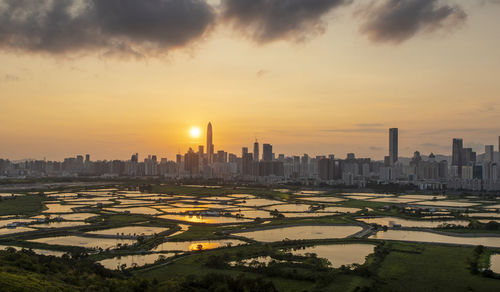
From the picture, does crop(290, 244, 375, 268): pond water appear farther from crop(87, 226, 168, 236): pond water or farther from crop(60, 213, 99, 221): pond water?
crop(60, 213, 99, 221): pond water

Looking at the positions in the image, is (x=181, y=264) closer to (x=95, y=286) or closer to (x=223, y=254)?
(x=223, y=254)

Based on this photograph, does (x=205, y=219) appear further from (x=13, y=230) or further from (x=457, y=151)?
(x=457, y=151)

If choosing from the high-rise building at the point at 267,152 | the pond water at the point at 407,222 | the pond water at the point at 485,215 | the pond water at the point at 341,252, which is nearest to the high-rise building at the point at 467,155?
the high-rise building at the point at 267,152

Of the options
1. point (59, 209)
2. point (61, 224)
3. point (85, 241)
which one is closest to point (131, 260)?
point (85, 241)

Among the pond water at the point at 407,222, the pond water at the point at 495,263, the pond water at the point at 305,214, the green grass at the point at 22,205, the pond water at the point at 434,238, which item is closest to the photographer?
the pond water at the point at 495,263

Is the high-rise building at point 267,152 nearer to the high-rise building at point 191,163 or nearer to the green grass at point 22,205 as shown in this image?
the high-rise building at point 191,163

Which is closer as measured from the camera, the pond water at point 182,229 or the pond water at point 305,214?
the pond water at point 182,229

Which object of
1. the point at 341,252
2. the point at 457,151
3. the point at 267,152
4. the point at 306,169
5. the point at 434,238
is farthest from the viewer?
the point at 267,152
